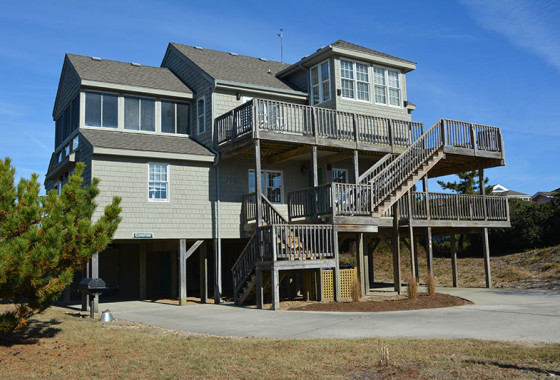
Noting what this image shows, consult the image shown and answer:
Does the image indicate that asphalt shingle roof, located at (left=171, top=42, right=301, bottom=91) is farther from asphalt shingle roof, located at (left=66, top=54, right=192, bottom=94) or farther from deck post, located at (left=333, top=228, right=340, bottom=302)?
deck post, located at (left=333, top=228, right=340, bottom=302)

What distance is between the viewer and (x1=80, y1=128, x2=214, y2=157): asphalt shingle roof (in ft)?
60.1

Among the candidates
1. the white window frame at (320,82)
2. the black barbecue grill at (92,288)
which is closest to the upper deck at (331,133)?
the white window frame at (320,82)

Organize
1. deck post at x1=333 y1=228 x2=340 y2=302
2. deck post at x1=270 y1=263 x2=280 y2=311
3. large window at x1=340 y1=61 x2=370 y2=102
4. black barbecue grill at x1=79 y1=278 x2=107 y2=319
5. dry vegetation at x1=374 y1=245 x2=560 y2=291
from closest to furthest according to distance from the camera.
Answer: black barbecue grill at x1=79 y1=278 x2=107 y2=319 → deck post at x1=270 y1=263 x2=280 y2=311 → deck post at x1=333 y1=228 x2=340 y2=302 → large window at x1=340 y1=61 x2=370 y2=102 → dry vegetation at x1=374 y1=245 x2=560 y2=291

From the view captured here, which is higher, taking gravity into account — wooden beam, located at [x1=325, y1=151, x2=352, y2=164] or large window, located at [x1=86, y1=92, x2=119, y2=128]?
large window, located at [x1=86, y1=92, x2=119, y2=128]

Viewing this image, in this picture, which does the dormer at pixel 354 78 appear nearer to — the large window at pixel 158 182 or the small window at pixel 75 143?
the large window at pixel 158 182

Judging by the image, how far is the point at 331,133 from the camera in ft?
64.1

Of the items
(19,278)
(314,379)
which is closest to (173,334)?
(19,278)

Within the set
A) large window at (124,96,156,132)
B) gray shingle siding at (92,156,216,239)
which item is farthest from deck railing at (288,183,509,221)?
large window at (124,96,156,132)

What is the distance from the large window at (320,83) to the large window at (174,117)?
5237 millimetres

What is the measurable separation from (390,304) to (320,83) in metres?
10.0

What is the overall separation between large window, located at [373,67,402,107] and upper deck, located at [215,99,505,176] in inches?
82.2

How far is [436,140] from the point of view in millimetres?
20453

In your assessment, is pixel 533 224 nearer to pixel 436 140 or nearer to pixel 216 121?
pixel 436 140

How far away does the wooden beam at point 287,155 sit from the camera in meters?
19.3
